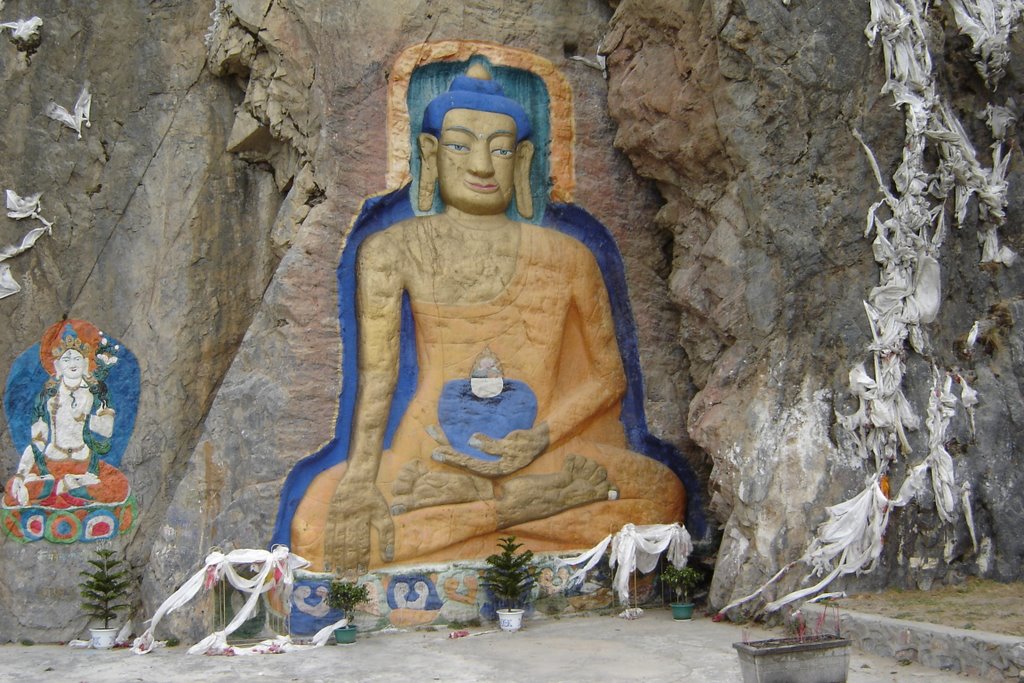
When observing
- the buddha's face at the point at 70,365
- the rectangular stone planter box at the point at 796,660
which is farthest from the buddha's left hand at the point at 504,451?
the rectangular stone planter box at the point at 796,660

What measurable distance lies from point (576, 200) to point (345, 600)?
413 centimetres

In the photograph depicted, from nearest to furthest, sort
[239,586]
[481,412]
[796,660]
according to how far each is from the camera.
Result: 1. [796,660]
2. [239,586]
3. [481,412]

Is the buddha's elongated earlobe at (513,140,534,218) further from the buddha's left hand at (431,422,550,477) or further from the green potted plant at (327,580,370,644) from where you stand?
the green potted plant at (327,580,370,644)

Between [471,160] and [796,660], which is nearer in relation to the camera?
[796,660]

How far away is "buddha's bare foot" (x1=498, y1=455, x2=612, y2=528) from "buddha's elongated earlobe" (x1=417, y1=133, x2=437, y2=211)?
2562mm

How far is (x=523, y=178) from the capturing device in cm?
1012

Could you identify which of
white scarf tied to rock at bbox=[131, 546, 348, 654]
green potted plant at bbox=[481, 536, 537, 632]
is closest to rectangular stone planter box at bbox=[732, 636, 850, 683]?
green potted plant at bbox=[481, 536, 537, 632]

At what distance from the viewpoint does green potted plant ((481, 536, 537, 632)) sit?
29.4ft

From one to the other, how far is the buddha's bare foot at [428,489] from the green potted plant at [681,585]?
1680 mm

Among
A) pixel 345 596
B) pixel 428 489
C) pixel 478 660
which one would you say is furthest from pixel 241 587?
pixel 478 660

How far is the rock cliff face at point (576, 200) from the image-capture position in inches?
354

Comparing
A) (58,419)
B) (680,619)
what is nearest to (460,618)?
(680,619)

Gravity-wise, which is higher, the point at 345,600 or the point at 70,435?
the point at 70,435

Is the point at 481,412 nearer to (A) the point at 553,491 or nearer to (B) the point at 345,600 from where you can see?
(A) the point at 553,491
